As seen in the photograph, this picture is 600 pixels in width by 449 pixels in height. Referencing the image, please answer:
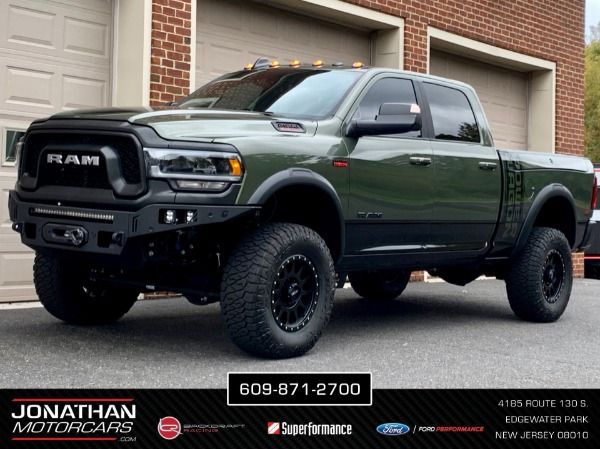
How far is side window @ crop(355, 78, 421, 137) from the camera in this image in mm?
6693

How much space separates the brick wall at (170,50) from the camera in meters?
9.22

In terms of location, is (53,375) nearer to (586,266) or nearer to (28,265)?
(28,265)

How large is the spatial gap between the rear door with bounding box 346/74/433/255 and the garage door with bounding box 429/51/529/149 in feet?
22.3

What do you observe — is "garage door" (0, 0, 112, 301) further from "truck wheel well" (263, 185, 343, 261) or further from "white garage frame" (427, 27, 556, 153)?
"white garage frame" (427, 27, 556, 153)

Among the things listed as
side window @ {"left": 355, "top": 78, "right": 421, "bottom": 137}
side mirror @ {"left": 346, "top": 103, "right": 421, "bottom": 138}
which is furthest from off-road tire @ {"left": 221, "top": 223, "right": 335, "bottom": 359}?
side window @ {"left": 355, "top": 78, "right": 421, "bottom": 137}

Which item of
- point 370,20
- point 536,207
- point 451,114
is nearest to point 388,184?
point 451,114

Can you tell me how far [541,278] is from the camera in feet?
26.5

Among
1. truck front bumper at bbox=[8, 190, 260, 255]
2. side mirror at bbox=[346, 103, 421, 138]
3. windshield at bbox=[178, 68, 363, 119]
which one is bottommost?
truck front bumper at bbox=[8, 190, 260, 255]

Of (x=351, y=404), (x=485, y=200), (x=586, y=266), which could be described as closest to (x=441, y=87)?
(x=485, y=200)

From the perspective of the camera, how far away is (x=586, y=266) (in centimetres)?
1593

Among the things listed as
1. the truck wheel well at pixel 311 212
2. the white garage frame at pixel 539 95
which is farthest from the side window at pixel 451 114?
the white garage frame at pixel 539 95

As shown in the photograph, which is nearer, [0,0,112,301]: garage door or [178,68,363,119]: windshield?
[178,68,363,119]: windshield

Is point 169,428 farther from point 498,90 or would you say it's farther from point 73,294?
point 498,90

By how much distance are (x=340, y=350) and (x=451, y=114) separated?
2399mm
